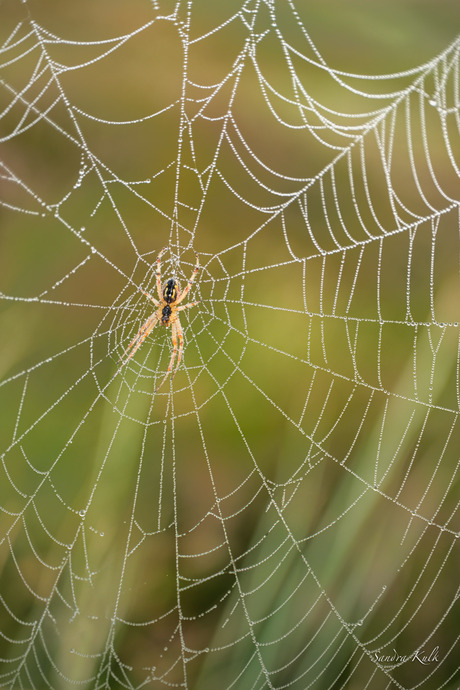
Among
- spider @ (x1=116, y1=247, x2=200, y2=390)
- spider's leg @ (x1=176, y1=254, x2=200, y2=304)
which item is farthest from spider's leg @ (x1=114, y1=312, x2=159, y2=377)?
spider's leg @ (x1=176, y1=254, x2=200, y2=304)

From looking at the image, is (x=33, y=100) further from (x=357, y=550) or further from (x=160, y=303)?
(x=357, y=550)

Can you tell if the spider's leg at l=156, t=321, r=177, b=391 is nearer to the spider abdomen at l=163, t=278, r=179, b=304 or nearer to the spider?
the spider

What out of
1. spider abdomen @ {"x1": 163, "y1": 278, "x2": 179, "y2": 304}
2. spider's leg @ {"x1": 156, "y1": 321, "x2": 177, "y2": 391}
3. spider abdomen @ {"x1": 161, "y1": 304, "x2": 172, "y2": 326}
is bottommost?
spider's leg @ {"x1": 156, "y1": 321, "x2": 177, "y2": 391}

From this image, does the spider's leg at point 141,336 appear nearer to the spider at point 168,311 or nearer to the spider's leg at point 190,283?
the spider at point 168,311

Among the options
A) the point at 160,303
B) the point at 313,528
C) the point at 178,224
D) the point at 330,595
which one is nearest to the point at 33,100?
the point at 178,224

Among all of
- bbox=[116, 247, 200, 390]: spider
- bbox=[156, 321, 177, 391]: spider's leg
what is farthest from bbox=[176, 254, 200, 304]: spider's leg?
bbox=[156, 321, 177, 391]: spider's leg

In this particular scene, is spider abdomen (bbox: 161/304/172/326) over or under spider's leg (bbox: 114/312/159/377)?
over

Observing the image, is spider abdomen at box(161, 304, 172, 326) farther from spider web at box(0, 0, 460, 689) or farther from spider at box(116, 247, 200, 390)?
spider web at box(0, 0, 460, 689)

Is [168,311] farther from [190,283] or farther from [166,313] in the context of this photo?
[190,283]

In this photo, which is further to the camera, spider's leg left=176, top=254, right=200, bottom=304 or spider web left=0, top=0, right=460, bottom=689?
spider's leg left=176, top=254, right=200, bottom=304
